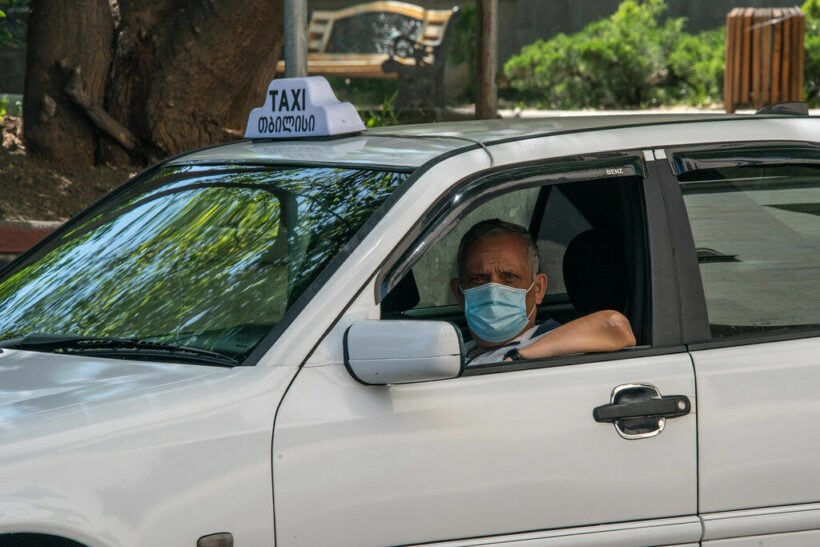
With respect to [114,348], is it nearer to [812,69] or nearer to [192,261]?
[192,261]

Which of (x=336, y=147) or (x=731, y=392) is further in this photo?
(x=336, y=147)

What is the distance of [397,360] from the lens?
Answer: 2980mm

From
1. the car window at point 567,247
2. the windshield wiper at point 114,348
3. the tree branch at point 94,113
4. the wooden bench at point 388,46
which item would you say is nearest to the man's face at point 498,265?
the car window at point 567,247

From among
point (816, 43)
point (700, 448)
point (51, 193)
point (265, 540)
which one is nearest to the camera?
point (265, 540)

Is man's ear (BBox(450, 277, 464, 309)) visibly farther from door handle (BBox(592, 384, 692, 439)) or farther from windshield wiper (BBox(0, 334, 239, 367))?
windshield wiper (BBox(0, 334, 239, 367))

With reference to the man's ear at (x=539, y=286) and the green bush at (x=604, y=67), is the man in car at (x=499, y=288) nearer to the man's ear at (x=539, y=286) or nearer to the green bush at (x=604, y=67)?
the man's ear at (x=539, y=286)

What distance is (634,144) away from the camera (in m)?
3.57

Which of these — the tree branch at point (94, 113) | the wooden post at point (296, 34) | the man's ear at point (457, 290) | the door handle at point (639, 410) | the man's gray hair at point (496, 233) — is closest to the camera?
the door handle at point (639, 410)

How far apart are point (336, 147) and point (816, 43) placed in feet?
56.3

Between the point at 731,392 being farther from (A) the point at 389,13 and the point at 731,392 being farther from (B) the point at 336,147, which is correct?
(A) the point at 389,13

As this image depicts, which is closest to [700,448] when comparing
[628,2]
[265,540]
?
[265,540]

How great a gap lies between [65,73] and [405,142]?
674 centimetres

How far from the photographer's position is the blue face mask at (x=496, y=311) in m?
3.82

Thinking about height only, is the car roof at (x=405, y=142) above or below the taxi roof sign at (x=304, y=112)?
below
